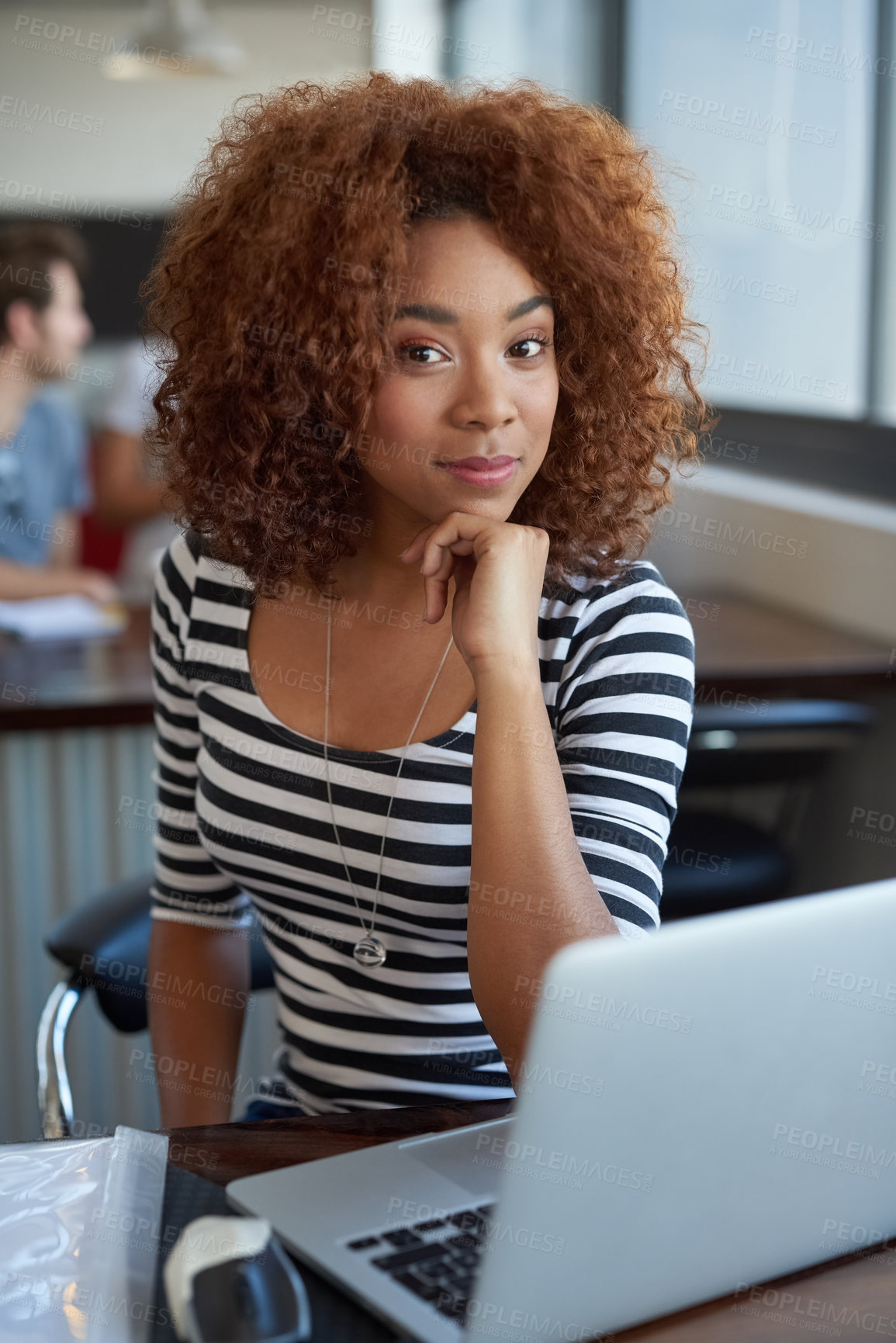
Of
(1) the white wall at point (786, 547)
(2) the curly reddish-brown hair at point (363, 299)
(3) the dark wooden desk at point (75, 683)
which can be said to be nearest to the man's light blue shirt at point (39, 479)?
(3) the dark wooden desk at point (75, 683)

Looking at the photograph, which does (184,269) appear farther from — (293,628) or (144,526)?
(144,526)

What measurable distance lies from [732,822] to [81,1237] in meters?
1.26

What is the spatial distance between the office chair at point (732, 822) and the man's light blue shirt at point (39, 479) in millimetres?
1871

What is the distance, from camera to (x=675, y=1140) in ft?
1.86

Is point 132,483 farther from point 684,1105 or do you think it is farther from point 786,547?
point 684,1105

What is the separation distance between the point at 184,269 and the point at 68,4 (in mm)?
4354

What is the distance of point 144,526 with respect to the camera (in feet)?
11.4

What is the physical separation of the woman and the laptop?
26cm

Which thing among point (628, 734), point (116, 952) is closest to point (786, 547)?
point (628, 734)

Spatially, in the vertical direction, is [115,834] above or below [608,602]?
below

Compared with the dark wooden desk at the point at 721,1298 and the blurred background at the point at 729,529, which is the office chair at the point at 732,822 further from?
the dark wooden desk at the point at 721,1298


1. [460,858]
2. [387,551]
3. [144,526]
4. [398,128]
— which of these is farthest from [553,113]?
[144,526]

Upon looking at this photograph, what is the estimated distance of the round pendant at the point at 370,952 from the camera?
1.09 meters

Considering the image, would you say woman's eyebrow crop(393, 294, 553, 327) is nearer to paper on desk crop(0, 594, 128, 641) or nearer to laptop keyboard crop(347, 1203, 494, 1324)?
laptop keyboard crop(347, 1203, 494, 1324)
